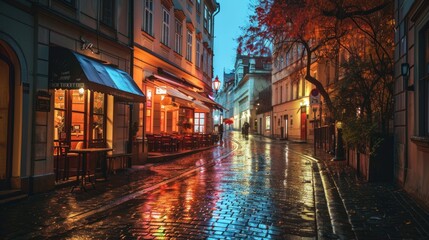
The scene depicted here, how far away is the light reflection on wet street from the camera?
19.7 ft

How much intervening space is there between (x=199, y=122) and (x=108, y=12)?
18.4 meters

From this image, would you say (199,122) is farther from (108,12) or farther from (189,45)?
(108,12)

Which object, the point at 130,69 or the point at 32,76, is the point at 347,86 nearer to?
the point at 130,69

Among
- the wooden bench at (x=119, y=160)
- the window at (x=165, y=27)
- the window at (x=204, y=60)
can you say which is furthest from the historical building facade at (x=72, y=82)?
the window at (x=204, y=60)

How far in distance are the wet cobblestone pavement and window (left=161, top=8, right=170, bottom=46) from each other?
9.54 meters

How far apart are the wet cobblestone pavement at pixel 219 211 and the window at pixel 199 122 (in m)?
18.6

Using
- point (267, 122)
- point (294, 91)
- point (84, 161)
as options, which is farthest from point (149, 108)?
point (267, 122)

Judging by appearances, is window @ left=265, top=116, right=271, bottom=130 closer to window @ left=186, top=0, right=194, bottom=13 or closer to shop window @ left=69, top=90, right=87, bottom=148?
window @ left=186, top=0, right=194, bottom=13

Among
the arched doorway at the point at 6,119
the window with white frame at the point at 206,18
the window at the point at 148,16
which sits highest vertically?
the window with white frame at the point at 206,18

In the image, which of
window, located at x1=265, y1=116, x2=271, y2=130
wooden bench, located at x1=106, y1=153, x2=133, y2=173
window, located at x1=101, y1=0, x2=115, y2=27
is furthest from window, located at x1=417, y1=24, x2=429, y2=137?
window, located at x1=265, y1=116, x2=271, y2=130

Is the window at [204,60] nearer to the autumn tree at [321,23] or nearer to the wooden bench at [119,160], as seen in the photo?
the autumn tree at [321,23]

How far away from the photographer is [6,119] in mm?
8516

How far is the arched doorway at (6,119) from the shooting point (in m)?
8.46

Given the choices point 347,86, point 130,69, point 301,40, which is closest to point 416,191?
point 347,86
